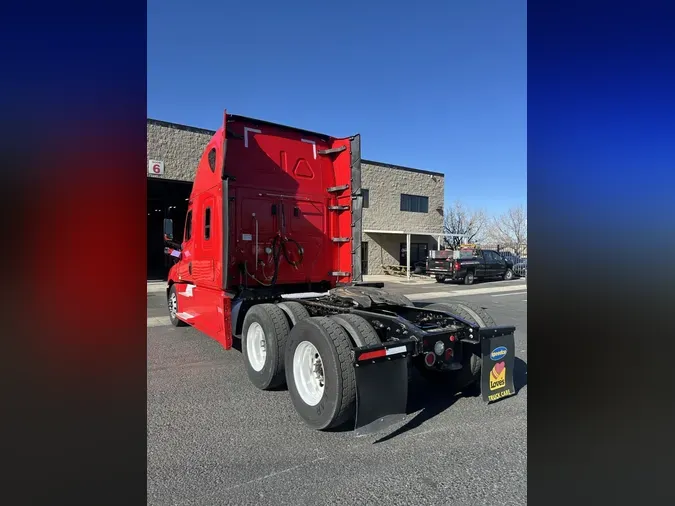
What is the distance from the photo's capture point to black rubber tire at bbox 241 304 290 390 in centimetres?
444

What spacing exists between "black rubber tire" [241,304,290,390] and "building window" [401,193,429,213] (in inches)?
892

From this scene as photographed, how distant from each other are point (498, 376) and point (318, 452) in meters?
1.98

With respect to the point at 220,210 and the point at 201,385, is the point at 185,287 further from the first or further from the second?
the point at 201,385

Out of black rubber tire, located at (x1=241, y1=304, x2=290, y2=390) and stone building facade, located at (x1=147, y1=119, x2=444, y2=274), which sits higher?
stone building facade, located at (x1=147, y1=119, x2=444, y2=274)

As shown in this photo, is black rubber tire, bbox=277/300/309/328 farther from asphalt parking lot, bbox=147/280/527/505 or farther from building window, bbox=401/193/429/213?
building window, bbox=401/193/429/213

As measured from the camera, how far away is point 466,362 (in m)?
4.30

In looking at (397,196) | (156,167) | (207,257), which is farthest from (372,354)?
(397,196)

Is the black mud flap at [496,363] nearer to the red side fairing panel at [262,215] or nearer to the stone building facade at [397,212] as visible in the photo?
the red side fairing panel at [262,215]

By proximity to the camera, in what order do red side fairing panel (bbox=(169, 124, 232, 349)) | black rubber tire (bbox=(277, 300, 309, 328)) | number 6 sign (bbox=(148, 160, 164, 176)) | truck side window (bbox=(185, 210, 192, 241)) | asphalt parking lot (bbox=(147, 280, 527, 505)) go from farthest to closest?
1. number 6 sign (bbox=(148, 160, 164, 176))
2. truck side window (bbox=(185, 210, 192, 241))
3. red side fairing panel (bbox=(169, 124, 232, 349))
4. black rubber tire (bbox=(277, 300, 309, 328))
5. asphalt parking lot (bbox=(147, 280, 527, 505))

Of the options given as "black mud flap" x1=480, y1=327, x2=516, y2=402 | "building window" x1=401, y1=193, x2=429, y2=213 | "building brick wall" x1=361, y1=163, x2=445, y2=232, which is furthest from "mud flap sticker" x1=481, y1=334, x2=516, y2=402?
"building window" x1=401, y1=193, x2=429, y2=213

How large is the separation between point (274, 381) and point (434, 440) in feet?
6.12

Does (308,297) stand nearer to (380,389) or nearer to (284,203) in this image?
(284,203)

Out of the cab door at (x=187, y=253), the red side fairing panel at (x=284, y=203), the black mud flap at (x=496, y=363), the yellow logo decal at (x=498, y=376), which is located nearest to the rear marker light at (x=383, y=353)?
the black mud flap at (x=496, y=363)

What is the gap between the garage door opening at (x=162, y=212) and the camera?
20078 mm
